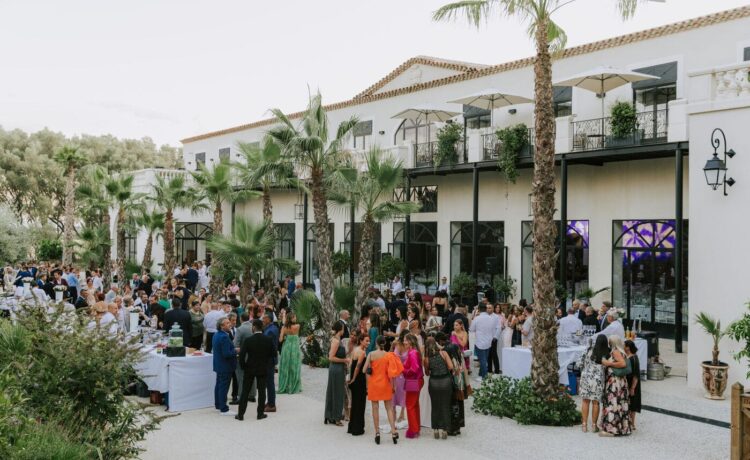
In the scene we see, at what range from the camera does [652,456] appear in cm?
894

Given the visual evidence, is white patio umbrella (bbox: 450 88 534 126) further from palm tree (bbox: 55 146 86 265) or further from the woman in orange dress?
palm tree (bbox: 55 146 86 265)

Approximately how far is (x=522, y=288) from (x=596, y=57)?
8.00m

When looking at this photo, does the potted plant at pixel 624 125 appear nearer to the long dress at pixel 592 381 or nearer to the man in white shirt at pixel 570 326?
the man in white shirt at pixel 570 326

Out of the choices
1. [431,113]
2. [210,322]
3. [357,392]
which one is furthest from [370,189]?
[431,113]

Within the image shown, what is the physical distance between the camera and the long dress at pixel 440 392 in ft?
31.4

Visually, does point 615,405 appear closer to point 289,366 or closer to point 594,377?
point 594,377

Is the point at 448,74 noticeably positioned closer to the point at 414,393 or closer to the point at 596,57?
the point at 596,57

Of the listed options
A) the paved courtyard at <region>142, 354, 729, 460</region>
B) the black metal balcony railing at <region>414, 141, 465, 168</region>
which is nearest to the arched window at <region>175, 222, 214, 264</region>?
the black metal balcony railing at <region>414, 141, 465, 168</region>

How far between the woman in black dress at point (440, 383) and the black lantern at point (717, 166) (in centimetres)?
654

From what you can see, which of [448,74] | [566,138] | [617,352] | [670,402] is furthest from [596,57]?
[617,352]

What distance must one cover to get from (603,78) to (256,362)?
1346 centimetres

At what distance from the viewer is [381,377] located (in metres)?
9.66

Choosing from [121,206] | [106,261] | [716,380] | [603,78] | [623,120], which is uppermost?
[603,78]

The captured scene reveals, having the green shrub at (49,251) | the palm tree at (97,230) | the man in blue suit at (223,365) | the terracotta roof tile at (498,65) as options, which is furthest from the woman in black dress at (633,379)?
the green shrub at (49,251)
